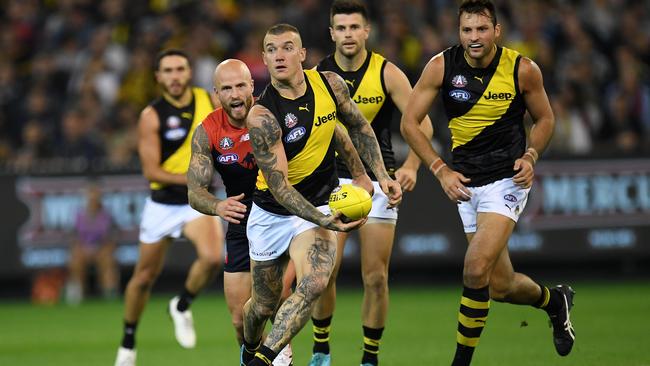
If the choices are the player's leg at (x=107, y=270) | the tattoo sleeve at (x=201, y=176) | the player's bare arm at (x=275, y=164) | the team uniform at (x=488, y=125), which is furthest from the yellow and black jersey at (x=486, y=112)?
the player's leg at (x=107, y=270)

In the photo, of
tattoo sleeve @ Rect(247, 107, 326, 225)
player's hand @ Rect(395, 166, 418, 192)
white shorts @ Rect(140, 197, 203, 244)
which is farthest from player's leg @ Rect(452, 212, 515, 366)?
white shorts @ Rect(140, 197, 203, 244)

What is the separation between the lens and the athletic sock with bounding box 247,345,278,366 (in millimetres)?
8359

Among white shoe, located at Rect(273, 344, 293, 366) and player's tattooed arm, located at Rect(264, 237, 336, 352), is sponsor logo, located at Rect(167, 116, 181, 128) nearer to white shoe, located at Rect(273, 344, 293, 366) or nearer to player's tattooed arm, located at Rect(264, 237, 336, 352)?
white shoe, located at Rect(273, 344, 293, 366)

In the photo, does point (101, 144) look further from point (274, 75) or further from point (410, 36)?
point (274, 75)

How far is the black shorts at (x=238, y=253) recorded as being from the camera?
9828mm

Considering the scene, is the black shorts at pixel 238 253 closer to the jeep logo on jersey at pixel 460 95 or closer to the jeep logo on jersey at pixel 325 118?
the jeep logo on jersey at pixel 325 118

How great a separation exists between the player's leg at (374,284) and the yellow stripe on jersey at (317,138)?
4.59 feet

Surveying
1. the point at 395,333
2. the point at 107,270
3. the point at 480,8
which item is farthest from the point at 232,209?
the point at 107,270

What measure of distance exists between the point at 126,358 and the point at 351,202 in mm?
3820

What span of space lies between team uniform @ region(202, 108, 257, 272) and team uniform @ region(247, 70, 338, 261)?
392 mm

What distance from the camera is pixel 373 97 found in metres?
10.5

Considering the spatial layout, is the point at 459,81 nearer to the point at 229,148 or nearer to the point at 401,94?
the point at 401,94

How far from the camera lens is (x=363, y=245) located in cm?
1029

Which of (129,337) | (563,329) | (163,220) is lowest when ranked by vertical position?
(129,337)
